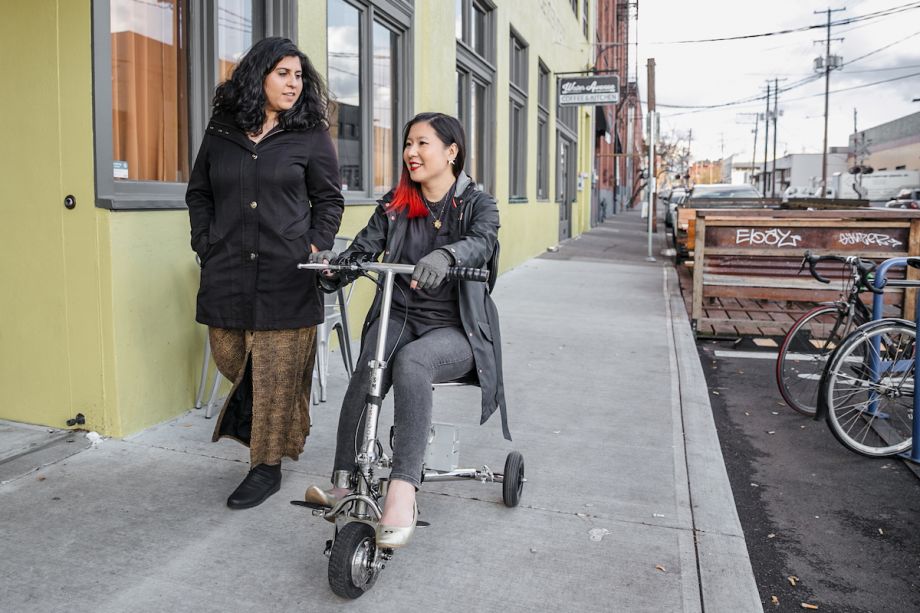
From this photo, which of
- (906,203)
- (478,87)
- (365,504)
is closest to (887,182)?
(906,203)

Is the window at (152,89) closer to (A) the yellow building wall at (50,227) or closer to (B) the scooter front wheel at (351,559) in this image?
(A) the yellow building wall at (50,227)

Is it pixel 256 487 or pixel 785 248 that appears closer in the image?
pixel 256 487

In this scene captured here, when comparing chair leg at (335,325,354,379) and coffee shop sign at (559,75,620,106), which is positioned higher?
coffee shop sign at (559,75,620,106)

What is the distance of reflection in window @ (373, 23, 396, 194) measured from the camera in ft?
26.3

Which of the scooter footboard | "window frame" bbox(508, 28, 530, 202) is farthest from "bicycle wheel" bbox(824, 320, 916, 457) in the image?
"window frame" bbox(508, 28, 530, 202)

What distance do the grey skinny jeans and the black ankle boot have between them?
28.8 inches

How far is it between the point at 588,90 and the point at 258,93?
585 inches

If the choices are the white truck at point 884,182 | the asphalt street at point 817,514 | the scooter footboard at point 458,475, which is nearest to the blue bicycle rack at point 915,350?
the asphalt street at point 817,514

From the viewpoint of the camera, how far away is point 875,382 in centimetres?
483

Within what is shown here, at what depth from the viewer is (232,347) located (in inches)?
148

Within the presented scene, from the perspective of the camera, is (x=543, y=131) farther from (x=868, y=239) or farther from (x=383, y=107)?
(x=868, y=239)

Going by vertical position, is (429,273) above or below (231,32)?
below

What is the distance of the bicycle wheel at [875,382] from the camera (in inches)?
185

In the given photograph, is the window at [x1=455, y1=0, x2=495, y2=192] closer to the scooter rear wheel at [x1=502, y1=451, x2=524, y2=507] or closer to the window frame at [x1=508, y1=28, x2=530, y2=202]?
the window frame at [x1=508, y1=28, x2=530, y2=202]
